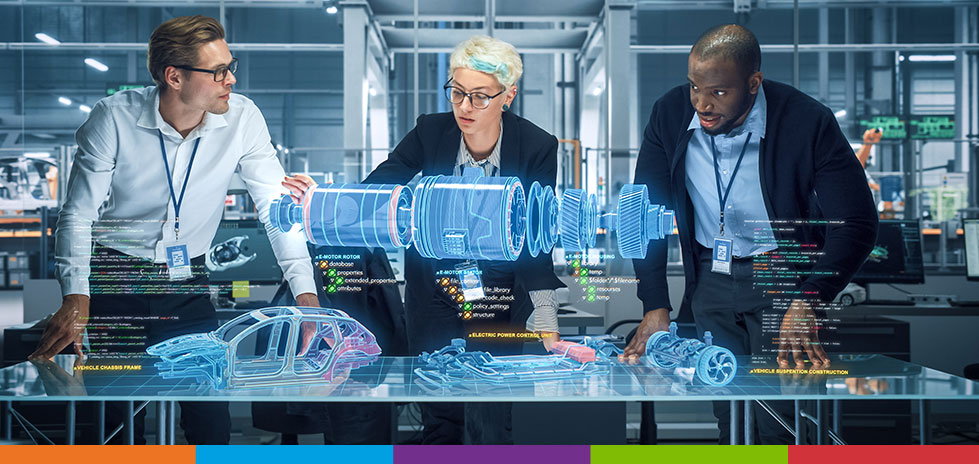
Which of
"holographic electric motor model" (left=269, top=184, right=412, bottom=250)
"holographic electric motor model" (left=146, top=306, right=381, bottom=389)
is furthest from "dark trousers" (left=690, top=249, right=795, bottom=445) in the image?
"holographic electric motor model" (left=146, top=306, right=381, bottom=389)

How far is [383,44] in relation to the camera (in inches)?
111

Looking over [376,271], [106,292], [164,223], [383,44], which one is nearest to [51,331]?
[106,292]

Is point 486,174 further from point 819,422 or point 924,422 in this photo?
point 924,422

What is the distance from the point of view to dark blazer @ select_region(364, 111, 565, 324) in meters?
2.47

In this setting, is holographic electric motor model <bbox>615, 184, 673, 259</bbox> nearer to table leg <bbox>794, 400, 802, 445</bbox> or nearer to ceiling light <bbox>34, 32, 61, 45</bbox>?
table leg <bbox>794, 400, 802, 445</bbox>

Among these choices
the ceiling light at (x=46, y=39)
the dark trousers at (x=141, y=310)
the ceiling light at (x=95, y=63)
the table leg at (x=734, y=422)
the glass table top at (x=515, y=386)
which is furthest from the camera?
the ceiling light at (x=46, y=39)

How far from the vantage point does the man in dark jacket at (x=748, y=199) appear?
240 centimetres

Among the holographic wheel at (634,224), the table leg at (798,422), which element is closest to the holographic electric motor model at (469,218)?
the holographic wheel at (634,224)

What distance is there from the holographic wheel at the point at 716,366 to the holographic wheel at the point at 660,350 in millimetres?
121

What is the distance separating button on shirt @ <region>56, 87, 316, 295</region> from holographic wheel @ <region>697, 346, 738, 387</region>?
1293 millimetres

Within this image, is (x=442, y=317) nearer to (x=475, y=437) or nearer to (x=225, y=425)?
(x=475, y=437)

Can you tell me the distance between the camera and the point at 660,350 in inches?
95.7

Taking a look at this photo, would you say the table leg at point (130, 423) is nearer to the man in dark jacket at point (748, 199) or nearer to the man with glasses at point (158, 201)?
the man with glasses at point (158, 201)

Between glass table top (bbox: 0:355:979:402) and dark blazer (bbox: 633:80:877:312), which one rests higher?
dark blazer (bbox: 633:80:877:312)
